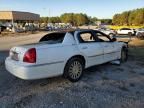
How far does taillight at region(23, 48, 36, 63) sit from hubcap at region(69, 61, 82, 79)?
121cm

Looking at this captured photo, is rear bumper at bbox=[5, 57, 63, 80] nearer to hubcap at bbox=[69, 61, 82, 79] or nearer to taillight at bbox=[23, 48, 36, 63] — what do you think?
taillight at bbox=[23, 48, 36, 63]

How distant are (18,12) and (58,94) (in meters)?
55.7

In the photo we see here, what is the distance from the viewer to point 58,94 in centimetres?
570

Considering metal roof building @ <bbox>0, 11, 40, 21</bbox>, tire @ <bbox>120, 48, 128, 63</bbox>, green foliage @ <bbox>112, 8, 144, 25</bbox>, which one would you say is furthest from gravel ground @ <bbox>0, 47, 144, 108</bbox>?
green foliage @ <bbox>112, 8, 144, 25</bbox>

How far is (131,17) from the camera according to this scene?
3034 inches

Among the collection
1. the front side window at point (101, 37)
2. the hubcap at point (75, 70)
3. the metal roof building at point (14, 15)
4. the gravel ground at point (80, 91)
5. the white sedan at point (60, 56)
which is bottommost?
the gravel ground at point (80, 91)

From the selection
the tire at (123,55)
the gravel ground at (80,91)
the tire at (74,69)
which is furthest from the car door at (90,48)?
the tire at (123,55)

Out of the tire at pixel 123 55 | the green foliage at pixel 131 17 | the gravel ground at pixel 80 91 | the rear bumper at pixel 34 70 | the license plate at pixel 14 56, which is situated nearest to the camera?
the gravel ground at pixel 80 91

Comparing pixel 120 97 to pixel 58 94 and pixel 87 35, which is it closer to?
pixel 58 94

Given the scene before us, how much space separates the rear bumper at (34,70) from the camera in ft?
18.9

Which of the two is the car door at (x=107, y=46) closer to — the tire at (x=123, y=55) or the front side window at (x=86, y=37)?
the front side window at (x=86, y=37)

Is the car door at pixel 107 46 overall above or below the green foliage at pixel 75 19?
below

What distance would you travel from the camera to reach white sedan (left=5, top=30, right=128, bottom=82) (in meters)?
5.81

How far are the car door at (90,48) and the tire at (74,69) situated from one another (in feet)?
1.08
